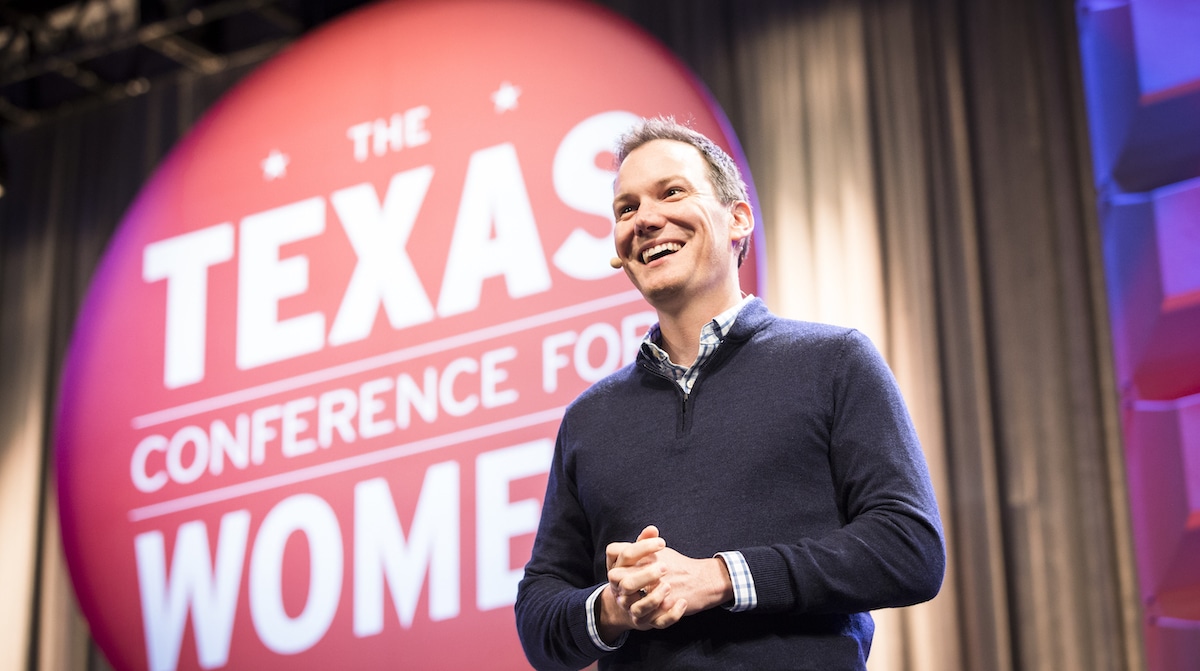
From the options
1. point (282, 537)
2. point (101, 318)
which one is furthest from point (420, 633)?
point (101, 318)

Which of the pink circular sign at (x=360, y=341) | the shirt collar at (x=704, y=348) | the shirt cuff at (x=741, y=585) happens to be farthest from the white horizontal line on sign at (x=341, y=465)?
the shirt cuff at (x=741, y=585)

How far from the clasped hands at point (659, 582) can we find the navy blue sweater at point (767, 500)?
0.17 ft

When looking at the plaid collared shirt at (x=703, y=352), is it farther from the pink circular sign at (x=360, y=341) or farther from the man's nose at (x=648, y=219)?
the pink circular sign at (x=360, y=341)

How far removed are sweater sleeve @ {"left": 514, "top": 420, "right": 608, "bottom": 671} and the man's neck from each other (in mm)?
198

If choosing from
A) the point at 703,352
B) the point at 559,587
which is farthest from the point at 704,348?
the point at 559,587

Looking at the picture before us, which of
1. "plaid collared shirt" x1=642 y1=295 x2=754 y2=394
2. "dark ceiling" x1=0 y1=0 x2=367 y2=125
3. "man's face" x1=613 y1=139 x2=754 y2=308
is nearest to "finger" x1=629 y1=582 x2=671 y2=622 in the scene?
"plaid collared shirt" x1=642 y1=295 x2=754 y2=394

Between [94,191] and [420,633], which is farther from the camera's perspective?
[94,191]

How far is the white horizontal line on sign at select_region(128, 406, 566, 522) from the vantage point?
11.8ft

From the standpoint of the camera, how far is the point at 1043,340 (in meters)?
3.38

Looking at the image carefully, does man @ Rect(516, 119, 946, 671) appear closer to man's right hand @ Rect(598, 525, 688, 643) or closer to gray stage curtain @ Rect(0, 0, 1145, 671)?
man's right hand @ Rect(598, 525, 688, 643)

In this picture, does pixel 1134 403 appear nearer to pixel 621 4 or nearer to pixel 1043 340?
pixel 1043 340

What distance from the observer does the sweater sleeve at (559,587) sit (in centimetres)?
154

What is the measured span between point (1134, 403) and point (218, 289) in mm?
2845

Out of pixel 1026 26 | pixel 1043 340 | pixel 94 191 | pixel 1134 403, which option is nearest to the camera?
pixel 1134 403
